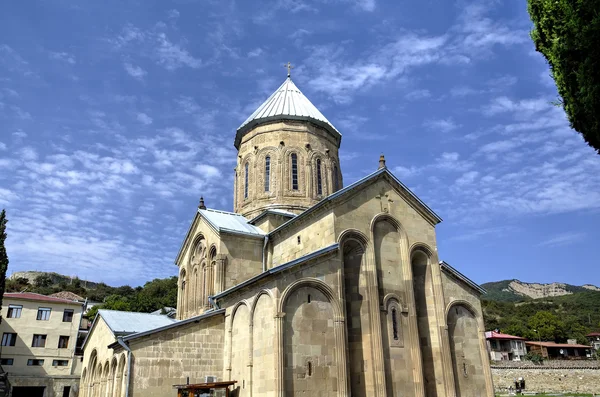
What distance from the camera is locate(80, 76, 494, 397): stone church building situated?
36.6 ft

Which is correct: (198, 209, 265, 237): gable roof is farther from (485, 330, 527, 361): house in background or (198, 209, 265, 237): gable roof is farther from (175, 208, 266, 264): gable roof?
(485, 330, 527, 361): house in background

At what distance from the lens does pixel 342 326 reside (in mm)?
11391

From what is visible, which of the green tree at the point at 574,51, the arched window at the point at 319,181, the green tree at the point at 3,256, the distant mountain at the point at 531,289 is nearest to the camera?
the green tree at the point at 574,51

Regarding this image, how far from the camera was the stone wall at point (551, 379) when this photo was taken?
110 ft

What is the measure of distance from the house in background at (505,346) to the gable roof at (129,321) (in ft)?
115

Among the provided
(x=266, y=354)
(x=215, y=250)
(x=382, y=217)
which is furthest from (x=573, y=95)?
(x=215, y=250)

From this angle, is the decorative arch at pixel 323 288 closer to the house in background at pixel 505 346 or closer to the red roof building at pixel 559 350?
the house in background at pixel 505 346

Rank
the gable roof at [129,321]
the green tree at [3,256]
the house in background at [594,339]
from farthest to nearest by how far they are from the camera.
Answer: the house in background at [594,339] → the green tree at [3,256] → the gable roof at [129,321]

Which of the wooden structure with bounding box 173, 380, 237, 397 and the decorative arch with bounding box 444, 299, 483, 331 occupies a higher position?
the decorative arch with bounding box 444, 299, 483, 331

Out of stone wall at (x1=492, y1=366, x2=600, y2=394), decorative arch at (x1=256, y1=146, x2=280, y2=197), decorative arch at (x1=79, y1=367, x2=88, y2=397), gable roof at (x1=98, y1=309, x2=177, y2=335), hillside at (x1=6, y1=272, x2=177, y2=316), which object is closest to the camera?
gable roof at (x1=98, y1=309, x2=177, y2=335)

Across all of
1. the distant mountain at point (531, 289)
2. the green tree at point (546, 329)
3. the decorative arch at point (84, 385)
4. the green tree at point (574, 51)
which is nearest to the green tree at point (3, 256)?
the decorative arch at point (84, 385)

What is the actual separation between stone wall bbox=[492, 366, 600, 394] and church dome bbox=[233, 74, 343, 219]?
2288 centimetres

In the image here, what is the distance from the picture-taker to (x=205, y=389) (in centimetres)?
1166

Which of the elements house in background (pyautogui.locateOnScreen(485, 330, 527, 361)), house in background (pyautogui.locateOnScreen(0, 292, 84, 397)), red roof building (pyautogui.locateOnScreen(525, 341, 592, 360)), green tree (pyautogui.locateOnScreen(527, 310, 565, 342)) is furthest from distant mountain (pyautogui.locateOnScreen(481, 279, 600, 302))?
house in background (pyautogui.locateOnScreen(0, 292, 84, 397))
